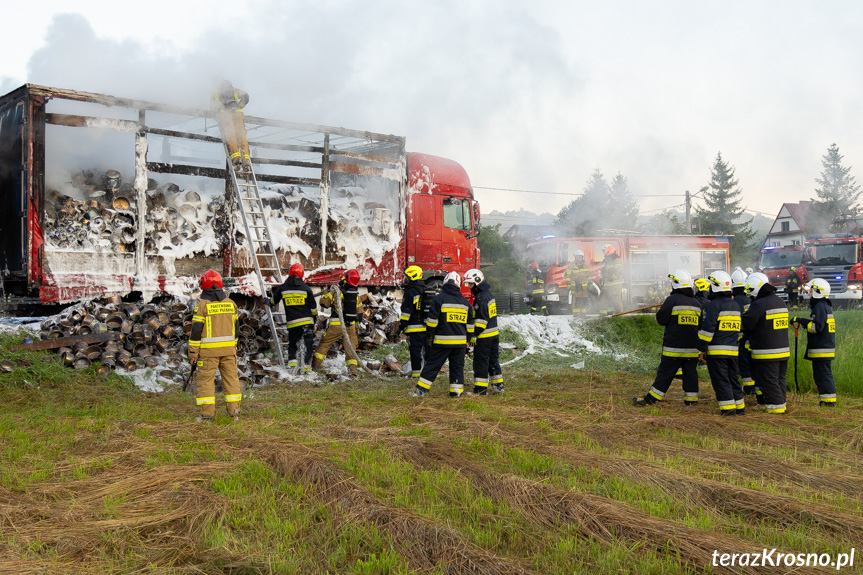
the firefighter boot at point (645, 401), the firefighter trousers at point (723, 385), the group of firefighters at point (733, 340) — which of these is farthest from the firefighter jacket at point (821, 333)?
the firefighter boot at point (645, 401)

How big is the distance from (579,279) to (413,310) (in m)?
8.39

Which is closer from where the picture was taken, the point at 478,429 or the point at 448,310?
the point at 478,429

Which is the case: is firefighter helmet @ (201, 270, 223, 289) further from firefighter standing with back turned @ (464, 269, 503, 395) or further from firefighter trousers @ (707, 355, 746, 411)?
firefighter trousers @ (707, 355, 746, 411)

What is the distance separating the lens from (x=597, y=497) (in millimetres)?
4523

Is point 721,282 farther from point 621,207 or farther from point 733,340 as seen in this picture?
point 621,207

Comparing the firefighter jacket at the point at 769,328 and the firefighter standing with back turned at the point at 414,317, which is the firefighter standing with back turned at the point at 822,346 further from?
the firefighter standing with back turned at the point at 414,317

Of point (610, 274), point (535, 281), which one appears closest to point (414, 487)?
point (610, 274)

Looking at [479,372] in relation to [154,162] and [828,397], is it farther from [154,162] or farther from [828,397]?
[154,162]

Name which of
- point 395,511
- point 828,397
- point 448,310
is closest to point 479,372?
point 448,310

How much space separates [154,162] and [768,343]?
29.3ft

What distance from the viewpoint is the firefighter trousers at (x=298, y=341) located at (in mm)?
10680

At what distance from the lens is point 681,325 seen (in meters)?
8.66

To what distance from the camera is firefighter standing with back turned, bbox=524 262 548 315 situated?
19.1m

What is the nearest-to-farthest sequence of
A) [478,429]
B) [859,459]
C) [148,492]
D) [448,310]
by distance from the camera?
[148,492]
[859,459]
[478,429]
[448,310]
